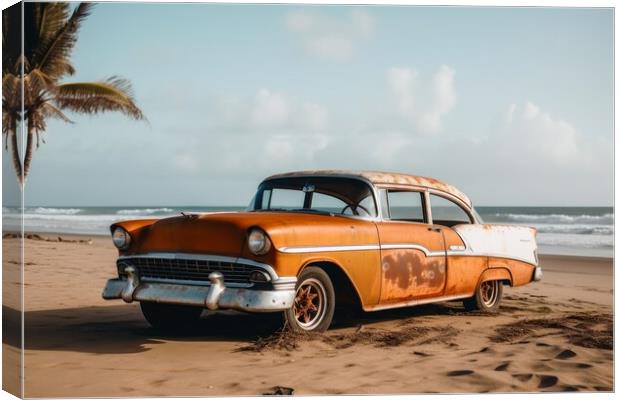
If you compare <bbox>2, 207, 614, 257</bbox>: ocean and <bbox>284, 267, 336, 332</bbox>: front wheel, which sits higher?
<bbox>2, 207, 614, 257</bbox>: ocean

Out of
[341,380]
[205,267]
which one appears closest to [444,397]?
[341,380]

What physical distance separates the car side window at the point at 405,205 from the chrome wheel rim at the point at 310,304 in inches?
47.7

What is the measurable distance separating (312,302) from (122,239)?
5.49 ft

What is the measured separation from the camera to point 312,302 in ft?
21.3

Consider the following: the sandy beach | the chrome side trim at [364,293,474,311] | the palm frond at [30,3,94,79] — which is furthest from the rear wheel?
the palm frond at [30,3,94,79]

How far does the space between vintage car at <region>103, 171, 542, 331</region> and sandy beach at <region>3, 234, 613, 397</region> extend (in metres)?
0.31

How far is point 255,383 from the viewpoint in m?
5.10

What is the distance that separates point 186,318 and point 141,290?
882 millimetres

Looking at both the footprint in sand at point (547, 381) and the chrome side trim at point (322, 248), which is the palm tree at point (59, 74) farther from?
the footprint in sand at point (547, 381)

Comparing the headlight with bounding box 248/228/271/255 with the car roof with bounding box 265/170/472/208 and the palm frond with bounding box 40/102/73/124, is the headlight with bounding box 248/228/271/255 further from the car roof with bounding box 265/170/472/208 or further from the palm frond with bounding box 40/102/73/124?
the palm frond with bounding box 40/102/73/124

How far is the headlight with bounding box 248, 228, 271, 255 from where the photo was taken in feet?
19.8

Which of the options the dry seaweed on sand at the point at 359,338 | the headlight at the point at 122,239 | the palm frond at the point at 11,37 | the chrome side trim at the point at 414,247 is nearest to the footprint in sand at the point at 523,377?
the dry seaweed on sand at the point at 359,338

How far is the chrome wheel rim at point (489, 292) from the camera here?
28.3ft

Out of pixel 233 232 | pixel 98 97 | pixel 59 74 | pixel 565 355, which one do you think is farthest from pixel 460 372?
pixel 59 74
